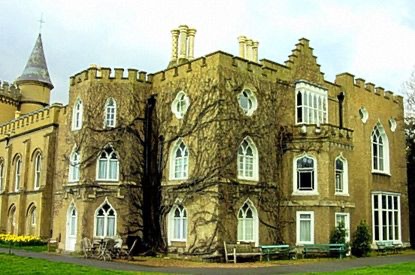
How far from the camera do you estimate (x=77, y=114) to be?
28500 mm

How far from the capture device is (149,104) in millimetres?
28188

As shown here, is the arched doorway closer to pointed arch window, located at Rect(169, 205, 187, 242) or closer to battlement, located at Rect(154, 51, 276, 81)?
pointed arch window, located at Rect(169, 205, 187, 242)

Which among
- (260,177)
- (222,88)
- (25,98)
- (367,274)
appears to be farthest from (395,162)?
(25,98)

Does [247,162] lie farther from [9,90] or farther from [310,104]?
[9,90]

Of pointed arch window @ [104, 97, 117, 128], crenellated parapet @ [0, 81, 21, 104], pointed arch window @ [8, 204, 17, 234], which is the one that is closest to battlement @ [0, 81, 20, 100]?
crenellated parapet @ [0, 81, 21, 104]

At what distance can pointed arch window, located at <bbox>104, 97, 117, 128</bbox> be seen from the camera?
27.2 m

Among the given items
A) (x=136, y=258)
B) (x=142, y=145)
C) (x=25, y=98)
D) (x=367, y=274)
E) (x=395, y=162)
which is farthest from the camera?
(x=25, y=98)

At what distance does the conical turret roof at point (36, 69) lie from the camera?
51.9 metres

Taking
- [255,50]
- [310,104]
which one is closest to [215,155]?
[310,104]

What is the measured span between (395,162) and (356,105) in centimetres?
548

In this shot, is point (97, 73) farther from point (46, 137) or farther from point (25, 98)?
point (25, 98)

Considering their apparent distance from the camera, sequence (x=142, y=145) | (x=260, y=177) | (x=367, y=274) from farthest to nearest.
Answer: (x=142, y=145)
(x=260, y=177)
(x=367, y=274)

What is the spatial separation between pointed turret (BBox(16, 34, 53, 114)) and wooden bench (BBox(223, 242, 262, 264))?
3384cm

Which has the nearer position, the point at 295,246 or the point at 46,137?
the point at 295,246
